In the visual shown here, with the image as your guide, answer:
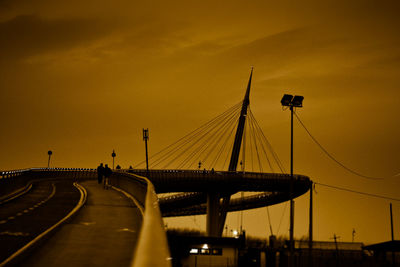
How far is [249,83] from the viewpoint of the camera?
119 meters

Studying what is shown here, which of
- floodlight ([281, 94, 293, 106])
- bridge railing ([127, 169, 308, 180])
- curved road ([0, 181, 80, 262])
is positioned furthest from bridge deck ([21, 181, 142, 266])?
bridge railing ([127, 169, 308, 180])

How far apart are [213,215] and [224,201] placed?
6.18 meters

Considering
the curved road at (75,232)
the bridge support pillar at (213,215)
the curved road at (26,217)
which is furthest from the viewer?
the bridge support pillar at (213,215)

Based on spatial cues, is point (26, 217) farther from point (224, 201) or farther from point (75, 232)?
point (224, 201)

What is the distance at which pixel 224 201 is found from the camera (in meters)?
120

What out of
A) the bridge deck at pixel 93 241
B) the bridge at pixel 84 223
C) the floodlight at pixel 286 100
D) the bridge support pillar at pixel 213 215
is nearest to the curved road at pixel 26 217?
the bridge at pixel 84 223

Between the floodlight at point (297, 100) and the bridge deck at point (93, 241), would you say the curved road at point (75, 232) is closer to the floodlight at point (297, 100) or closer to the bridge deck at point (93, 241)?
the bridge deck at point (93, 241)

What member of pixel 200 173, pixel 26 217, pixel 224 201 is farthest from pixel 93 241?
pixel 224 201

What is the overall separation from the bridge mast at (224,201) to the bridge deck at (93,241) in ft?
274

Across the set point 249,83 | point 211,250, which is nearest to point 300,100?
point 211,250

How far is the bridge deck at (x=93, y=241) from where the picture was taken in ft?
45.1

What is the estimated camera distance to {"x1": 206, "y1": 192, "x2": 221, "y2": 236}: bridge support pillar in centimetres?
11456

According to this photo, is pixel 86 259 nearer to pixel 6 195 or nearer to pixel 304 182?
pixel 6 195

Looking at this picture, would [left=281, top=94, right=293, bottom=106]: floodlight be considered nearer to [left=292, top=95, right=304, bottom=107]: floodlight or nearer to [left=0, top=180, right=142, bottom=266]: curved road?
[left=292, top=95, right=304, bottom=107]: floodlight
